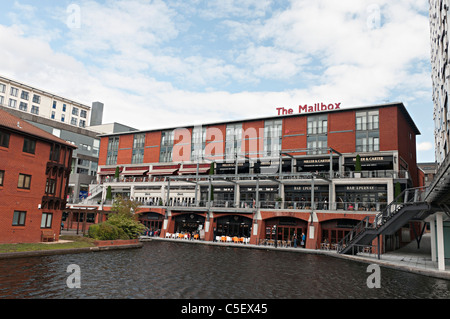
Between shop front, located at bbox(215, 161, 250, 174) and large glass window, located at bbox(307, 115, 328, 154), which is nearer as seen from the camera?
large glass window, located at bbox(307, 115, 328, 154)

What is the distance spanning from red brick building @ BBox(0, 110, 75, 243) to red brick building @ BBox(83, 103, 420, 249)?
19194 millimetres

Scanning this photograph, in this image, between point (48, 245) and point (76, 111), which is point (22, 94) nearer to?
point (76, 111)

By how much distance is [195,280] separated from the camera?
64.0ft

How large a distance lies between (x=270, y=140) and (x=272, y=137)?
0.55 m

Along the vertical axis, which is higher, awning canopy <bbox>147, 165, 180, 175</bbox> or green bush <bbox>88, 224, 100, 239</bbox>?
awning canopy <bbox>147, 165, 180, 175</bbox>

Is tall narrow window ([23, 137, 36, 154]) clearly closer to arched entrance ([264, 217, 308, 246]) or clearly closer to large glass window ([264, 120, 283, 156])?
arched entrance ([264, 217, 308, 246])

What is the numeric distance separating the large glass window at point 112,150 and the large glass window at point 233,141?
25.3m

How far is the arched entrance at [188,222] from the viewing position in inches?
2039

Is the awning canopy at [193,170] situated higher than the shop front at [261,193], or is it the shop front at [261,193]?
the awning canopy at [193,170]

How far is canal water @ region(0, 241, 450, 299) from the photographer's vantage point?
16109mm

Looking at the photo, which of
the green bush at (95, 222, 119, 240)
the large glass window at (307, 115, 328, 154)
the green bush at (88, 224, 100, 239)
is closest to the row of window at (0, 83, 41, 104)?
the green bush at (88, 224, 100, 239)

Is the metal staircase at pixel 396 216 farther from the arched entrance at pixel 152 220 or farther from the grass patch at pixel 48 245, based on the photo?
the arched entrance at pixel 152 220

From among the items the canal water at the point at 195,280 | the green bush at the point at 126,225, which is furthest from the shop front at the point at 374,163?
the green bush at the point at 126,225
